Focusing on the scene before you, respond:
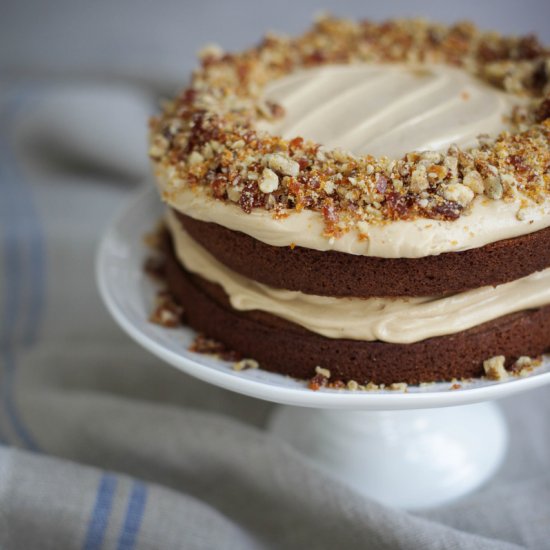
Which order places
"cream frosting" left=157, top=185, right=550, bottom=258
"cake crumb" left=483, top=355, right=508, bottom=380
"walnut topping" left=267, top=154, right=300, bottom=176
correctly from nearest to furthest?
"cream frosting" left=157, top=185, right=550, bottom=258
"walnut topping" left=267, top=154, right=300, bottom=176
"cake crumb" left=483, top=355, right=508, bottom=380

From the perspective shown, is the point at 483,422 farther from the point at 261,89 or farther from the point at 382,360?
the point at 261,89

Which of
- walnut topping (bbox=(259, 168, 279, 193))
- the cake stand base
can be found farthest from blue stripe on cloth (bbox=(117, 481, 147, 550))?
walnut topping (bbox=(259, 168, 279, 193))

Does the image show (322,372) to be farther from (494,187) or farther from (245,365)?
(494,187)

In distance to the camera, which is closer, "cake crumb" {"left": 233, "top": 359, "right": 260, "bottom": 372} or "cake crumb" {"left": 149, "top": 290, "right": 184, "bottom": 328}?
"cake crumb" {"left": 233, "top": 359, "right": 260, "bottom": 372}

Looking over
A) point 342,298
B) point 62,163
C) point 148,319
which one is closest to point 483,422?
point 342,298

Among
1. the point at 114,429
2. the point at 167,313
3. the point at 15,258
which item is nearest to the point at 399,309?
the point at 167,313

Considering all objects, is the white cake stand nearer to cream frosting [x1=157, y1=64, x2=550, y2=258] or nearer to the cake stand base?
the cake stand base
